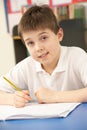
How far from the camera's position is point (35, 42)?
1105 millimetres

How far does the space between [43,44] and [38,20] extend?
0.11 meters

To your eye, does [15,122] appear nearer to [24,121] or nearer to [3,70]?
[24,121]

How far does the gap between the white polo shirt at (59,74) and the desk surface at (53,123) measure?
37 centimetres

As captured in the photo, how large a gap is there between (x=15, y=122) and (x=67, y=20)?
2.06m

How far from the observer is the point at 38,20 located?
1.13 meters

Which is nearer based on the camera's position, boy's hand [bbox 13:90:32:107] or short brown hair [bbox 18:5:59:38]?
boy's hand [bbox 13:90:32:107]

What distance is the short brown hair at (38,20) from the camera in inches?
43.9

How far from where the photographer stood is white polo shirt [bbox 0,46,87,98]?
3.91 feet

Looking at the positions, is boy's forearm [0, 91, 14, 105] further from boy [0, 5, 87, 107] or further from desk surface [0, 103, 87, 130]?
desk surface [0, 103, 87, 130]

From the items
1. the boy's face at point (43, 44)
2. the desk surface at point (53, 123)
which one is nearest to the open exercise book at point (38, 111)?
the desk surface at point (53, 123)

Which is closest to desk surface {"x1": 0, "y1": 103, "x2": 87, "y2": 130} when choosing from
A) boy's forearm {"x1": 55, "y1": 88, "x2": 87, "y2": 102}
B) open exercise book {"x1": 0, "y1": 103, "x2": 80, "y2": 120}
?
open exercise book {"x1": 0, "y1": 103, "x2": 80, "y2": 120}

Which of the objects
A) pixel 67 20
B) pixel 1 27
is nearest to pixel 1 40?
pixel 1 27

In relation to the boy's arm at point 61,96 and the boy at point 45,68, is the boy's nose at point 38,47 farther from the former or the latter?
the boy's arm at point 61,96

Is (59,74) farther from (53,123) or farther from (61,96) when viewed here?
(53,123)
